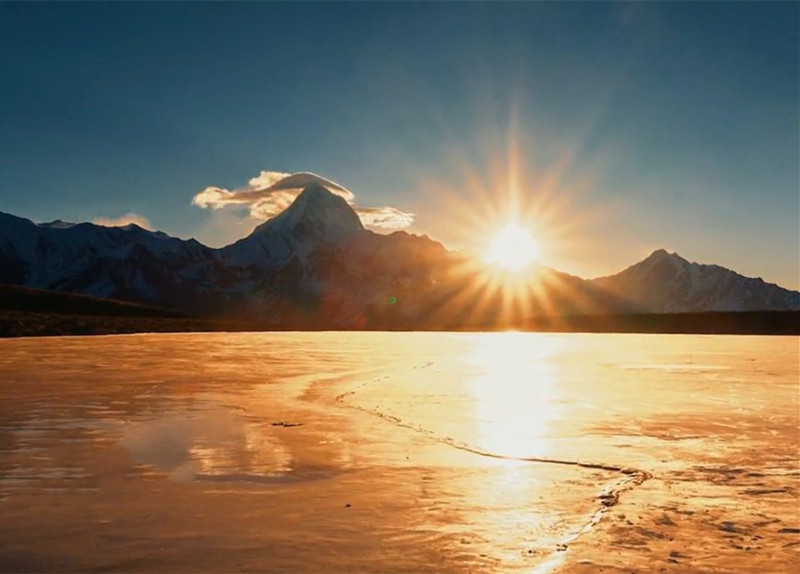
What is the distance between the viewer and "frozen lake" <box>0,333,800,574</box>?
349 inches

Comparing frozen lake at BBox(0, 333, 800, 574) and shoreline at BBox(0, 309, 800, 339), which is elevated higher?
shoreline at BBox(0, 309, 800, 339)

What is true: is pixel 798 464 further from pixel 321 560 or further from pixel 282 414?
pixel 282 414

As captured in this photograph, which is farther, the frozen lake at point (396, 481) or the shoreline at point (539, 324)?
the shoreline at point (539, 324)

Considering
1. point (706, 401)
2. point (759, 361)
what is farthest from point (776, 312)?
point (706, 401)

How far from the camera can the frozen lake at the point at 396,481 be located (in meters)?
8.87

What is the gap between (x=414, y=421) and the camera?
20.6 meters

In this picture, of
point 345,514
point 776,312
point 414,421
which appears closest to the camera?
point 345,514

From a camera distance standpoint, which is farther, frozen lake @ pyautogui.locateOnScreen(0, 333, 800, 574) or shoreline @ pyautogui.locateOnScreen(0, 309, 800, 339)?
shoreline @ pyautogui.locateOnScreen(0, 309, 800, 339)

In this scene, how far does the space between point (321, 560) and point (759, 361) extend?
161ft

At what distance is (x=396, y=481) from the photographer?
42.6 feet

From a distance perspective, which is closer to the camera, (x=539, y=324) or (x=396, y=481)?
(x=396, y=481)

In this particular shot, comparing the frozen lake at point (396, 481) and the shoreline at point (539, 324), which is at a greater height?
the shoreline at point (539, 324)

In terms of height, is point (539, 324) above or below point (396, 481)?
above

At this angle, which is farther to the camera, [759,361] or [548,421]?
[759,361]
